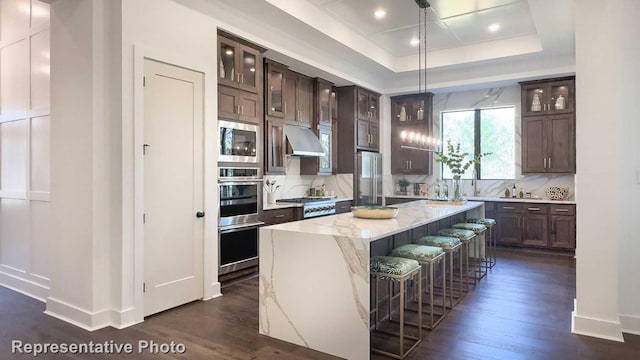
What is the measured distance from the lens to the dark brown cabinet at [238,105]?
450 centimetres

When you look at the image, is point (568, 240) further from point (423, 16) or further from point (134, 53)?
point (134, 53)

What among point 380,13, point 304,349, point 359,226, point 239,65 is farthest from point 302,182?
point 304,349

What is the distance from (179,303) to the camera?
12.7ft

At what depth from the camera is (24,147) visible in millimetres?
4395

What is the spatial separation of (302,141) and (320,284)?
3558mm

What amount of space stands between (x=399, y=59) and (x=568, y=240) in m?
4.22

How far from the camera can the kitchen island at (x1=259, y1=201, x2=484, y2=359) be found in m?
2.71

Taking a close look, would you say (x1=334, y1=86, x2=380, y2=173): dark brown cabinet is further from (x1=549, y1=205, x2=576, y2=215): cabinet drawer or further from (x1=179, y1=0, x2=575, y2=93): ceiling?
(x1=549, y1=205, x2=576, y2=215): cabinet drawer

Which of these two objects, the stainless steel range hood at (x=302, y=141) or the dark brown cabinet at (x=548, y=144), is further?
the dark brown cabinet at (x=548, y=144)

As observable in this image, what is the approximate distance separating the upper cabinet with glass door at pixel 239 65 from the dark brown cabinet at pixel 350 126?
99.6 inches

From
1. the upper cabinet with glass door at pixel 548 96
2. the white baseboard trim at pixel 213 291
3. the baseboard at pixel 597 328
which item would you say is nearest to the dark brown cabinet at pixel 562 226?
the upper cabinet with glass door at pixel 548 96

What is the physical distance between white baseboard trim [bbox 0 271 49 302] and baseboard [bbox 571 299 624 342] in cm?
500

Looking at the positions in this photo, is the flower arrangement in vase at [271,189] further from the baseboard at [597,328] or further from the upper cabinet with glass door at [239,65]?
the baseboard at [597,328]

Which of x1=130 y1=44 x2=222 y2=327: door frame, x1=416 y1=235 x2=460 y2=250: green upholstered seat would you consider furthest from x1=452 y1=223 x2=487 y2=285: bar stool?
x1=130 y1=44 x2=222 y2=327: door frame
